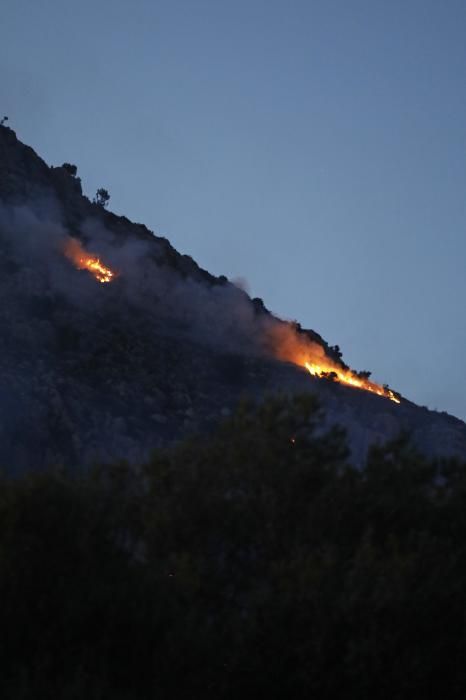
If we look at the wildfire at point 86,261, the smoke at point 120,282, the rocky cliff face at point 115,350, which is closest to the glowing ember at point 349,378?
the rocky cliff face at point 115,350

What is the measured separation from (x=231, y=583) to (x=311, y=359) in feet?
147

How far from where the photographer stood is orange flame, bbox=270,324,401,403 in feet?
185

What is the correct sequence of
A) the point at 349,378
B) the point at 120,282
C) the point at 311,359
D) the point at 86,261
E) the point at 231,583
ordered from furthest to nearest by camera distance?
the point at 349,378 → the point at 311,359 → the point at 86,261 → the point at 120,282 → the point at 231,583

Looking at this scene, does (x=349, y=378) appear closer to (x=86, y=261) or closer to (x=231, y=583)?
(x=86, y=261)

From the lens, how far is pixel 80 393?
121 ft

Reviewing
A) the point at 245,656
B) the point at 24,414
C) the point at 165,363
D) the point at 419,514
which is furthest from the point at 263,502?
the point at 165,363

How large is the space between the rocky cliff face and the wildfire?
0.63m

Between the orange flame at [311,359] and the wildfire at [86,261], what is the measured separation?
456 inches

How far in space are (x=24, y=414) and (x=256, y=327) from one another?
89.1ft

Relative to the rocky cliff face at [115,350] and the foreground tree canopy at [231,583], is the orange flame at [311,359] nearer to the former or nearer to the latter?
the rocky cliff face at [115,350]

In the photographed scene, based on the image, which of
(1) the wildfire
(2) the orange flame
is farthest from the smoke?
(2) the orange flame

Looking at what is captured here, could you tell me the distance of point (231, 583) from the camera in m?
13.6

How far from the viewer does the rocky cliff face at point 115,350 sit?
3375 centimetres

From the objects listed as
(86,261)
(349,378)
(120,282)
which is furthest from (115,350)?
(349,378)
